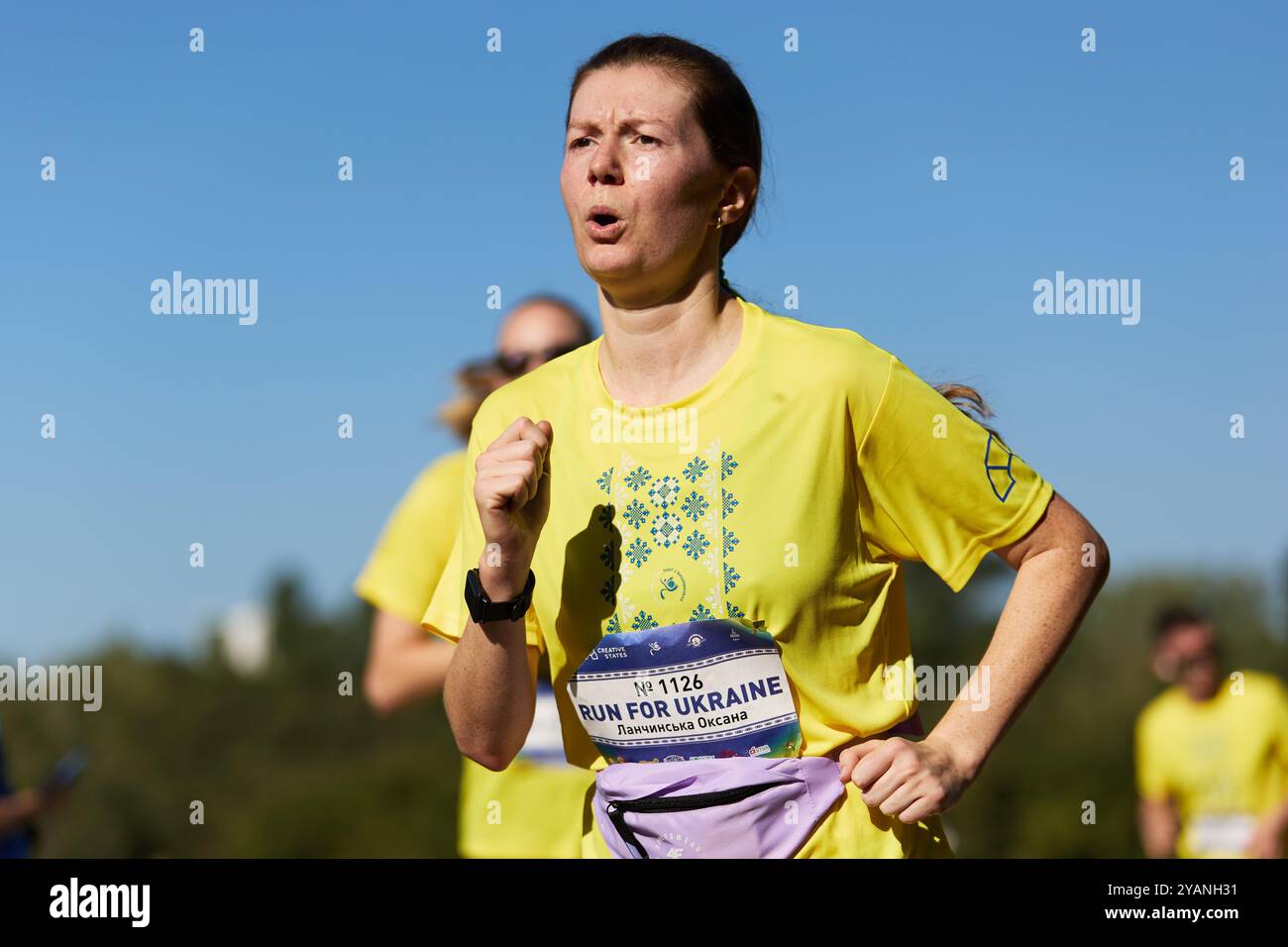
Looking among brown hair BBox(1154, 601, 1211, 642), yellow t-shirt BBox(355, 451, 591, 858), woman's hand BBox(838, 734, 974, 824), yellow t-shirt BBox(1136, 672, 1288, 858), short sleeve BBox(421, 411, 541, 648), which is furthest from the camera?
brown hair BBox(1154, 601, 1211, 642)

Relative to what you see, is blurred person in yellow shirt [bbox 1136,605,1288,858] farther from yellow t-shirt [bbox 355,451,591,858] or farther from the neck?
the neck

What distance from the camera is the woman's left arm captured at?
2.74 metres

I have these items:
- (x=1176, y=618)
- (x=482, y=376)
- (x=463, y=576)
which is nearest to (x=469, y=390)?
(x=482, y=376)

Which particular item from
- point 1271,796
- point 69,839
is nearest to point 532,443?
point 1271,796

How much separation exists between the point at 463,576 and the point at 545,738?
189 centimetres

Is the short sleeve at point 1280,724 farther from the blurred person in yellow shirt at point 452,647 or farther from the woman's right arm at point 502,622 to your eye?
the woman's right arm at point 502,622

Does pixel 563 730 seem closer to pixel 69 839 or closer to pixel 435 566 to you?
pixel 435 566

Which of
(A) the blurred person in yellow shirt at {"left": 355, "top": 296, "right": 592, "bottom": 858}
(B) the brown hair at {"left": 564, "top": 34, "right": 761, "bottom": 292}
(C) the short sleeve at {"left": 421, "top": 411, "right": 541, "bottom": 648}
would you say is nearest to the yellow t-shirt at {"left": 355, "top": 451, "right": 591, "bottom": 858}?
(A) the blurred person in yellow shirt at {"left": 355, "top": 296, "right": 592, "bottom": 858}

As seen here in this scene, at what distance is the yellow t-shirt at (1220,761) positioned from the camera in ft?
26.8

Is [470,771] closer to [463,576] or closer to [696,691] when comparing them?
[463,576]

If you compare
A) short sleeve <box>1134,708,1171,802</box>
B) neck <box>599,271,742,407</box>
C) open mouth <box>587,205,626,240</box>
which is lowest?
short sleeve <box>1134,708,1171,802</box>

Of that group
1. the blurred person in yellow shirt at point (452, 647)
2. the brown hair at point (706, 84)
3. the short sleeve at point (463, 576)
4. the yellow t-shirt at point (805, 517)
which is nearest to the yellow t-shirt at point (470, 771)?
the blurred person in yellow shirt at point (452, 647)

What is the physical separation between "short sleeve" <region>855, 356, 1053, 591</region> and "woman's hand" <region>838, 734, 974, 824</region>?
13.5 inches

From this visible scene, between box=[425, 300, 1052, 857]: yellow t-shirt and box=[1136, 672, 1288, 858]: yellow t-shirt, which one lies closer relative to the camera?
box=[425, 300, 1052, 857]: yellow t-shirt
